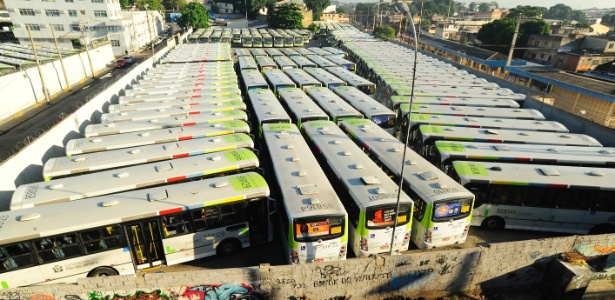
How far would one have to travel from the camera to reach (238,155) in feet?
48.9

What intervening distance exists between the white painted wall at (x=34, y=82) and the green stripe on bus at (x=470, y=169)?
3582 cm

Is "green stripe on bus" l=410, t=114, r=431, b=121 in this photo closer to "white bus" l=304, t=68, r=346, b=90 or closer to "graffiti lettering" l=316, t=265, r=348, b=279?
"white bus" l=304, t=68, r=346, b=90

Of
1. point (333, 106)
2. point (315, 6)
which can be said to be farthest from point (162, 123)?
point (315, 6)

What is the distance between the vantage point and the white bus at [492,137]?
17531 millimetres

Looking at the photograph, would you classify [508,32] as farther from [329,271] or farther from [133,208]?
[133,208]

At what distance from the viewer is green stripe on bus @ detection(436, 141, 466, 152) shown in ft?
52.5

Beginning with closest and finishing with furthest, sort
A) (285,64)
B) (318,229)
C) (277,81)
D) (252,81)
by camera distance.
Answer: (318,229), (252,81), (277,81), (285,64)

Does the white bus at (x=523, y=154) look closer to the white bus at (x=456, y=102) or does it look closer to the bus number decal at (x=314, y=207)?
the bus number decal at (x=314, y=207)

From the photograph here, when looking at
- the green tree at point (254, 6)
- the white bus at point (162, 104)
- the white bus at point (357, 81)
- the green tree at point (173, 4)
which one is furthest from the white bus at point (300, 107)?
the green tree at point (173, 4)

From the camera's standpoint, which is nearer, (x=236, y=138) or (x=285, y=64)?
(x=236, y=138)

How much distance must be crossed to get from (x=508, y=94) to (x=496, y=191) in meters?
16.9

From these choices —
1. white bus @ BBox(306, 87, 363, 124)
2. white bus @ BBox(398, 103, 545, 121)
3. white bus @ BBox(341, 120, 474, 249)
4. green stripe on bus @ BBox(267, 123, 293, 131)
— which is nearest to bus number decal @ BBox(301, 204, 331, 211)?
white bus @ BBox(341, 120, 474, 249)

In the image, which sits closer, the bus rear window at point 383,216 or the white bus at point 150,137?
the bus rear window at point 383,216

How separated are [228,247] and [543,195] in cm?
1290
